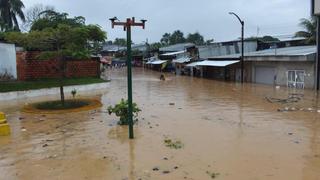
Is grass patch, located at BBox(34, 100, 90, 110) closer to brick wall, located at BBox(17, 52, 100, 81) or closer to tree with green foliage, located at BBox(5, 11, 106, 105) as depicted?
tree with green foliage, located at BBox(5, 11, 106, 105)

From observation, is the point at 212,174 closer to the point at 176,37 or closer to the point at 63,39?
the point at 63,39

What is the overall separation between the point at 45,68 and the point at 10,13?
18.8 meters

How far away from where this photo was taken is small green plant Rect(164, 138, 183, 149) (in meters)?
11.2

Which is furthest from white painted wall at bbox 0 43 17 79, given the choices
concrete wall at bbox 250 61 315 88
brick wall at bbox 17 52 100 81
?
concrete wall at bbox 250 61 315 88

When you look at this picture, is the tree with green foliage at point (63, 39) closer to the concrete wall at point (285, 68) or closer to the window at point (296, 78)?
the concrete wall at point (285, 68)

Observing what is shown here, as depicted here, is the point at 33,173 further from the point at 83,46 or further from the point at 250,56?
the point at 250,56

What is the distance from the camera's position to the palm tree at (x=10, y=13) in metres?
45.2

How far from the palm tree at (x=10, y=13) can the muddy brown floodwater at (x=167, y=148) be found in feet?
97.1

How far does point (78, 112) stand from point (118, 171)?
10.2 m

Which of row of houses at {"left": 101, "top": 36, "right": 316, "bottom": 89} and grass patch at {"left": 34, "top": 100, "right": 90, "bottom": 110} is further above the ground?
row of houses at {"left": 101, "top": 36, "right": 316, "bottom": 89}

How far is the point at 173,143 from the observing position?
1159 cm

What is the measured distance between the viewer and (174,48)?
81.9m

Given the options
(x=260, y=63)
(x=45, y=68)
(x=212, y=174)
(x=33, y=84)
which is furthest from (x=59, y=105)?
(x=260, y=63)

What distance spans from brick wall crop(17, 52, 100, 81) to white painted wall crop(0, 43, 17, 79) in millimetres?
2283
